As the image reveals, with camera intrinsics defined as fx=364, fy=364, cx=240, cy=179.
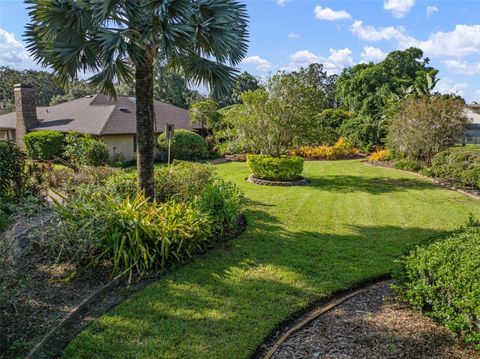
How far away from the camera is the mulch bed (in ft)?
12.9

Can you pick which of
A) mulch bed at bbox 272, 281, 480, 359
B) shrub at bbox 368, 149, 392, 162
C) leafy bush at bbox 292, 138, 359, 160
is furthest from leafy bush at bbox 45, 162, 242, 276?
leafy bush at bbox 292, 138, 359, 160

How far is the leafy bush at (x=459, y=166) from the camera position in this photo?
12.7 metres

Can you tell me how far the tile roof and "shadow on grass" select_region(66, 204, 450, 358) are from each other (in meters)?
13.8

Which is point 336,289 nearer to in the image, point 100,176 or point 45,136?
point 100,176

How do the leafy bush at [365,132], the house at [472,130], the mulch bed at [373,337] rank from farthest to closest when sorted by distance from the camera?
1. the leafy bush at [365,132]
2. the house at [472,130]
3. the mulch bed at [373,337]

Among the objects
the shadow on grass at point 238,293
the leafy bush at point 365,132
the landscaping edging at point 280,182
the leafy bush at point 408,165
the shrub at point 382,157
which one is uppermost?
the leafy bush at point 365,132

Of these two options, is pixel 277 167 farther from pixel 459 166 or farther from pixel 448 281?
pixel 448 281

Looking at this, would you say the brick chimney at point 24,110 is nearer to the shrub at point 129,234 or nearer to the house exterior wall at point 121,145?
the house exterior wall at point 121,145

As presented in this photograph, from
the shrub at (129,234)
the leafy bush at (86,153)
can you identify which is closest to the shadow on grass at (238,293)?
the shrub at (129,234)

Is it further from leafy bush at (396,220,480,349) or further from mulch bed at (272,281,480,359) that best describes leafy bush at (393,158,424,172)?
mulch bed at (272,281,480,359)

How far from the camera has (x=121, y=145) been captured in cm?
2030

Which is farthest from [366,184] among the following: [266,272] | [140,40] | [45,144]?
[45,144]

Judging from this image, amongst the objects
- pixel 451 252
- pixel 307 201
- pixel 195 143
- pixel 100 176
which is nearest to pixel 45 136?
pixel 195 143

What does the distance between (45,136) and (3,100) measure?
133 ft
